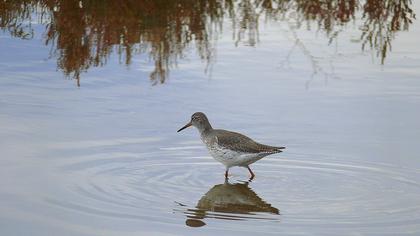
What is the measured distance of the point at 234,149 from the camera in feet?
34.0

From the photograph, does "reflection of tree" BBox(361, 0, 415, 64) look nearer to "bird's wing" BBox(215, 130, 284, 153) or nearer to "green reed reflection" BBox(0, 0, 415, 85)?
"green reed reflection" BBox(0, 0, 415, 85)

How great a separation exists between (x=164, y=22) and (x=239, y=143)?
17.2ft

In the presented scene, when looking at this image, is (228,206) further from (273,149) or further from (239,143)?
(239,143)

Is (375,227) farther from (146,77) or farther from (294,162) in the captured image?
(146,77)

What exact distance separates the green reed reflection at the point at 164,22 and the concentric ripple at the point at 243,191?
2.85 m

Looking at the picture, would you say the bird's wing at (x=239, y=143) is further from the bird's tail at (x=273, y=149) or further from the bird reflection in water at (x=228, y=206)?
the bird reflection in water at (x=228, y=206)

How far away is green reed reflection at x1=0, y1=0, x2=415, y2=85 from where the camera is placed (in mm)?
13945

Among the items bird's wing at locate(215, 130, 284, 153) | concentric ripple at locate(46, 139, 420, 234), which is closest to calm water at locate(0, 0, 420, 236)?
concentric ripple at locate(46, 139, 420, 234)

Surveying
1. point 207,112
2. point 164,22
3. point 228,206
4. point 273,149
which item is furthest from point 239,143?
point 164,22

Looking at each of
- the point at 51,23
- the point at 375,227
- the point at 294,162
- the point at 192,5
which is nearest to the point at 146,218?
the point at 375,227

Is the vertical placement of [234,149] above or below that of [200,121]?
below

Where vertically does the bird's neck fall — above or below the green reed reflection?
below

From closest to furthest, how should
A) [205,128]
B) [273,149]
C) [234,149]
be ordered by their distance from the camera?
[273,149]
[234,149]
[205,128]

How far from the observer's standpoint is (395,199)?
A: 9.25 metres
